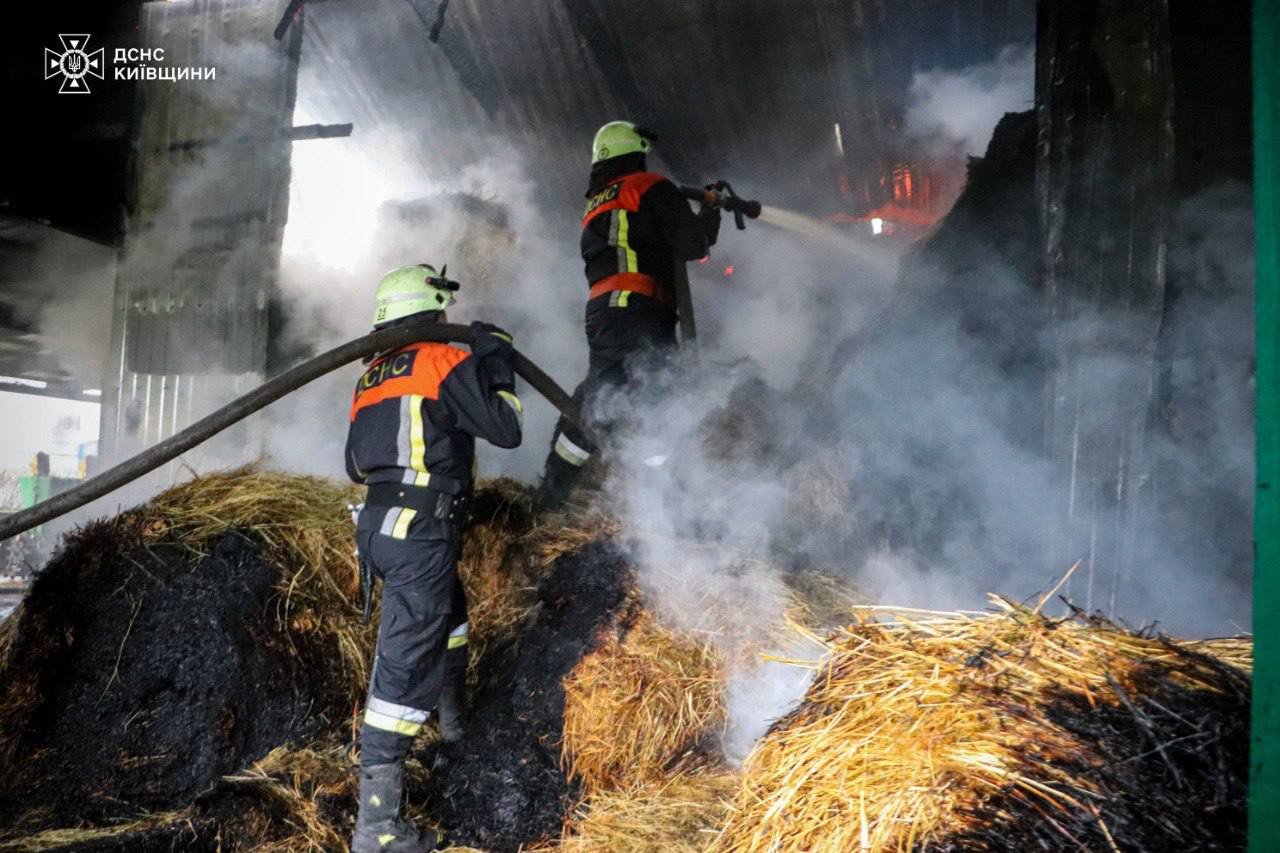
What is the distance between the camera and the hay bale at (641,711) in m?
3.36

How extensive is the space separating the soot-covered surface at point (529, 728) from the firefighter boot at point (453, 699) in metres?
0.10

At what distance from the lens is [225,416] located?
405 centimetres

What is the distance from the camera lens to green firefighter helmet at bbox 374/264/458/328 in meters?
4.21

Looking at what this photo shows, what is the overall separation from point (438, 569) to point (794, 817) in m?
2.23

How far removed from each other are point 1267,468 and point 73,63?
9364 mm

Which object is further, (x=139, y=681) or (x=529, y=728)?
(x=139, y=681)

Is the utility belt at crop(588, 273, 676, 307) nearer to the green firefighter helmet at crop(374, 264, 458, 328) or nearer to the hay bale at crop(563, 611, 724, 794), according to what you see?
the green firefighter helmet at crop(374, 264, 458, 328)

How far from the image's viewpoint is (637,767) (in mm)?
3344

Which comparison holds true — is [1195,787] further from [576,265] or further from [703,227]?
[576,265]

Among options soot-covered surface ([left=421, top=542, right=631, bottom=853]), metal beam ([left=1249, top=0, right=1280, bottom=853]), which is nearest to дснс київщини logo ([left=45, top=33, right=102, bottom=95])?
soot-covered surface ([left=421, top=542, right=631, bottom=853])

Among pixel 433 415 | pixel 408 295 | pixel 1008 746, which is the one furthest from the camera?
pixel 408 295

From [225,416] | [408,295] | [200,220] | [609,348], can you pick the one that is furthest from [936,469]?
[200,220]

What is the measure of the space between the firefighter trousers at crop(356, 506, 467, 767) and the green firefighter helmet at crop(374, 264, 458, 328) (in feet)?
3.66

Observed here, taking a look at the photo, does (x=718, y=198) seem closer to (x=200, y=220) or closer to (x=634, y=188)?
(x=634, y=188)
